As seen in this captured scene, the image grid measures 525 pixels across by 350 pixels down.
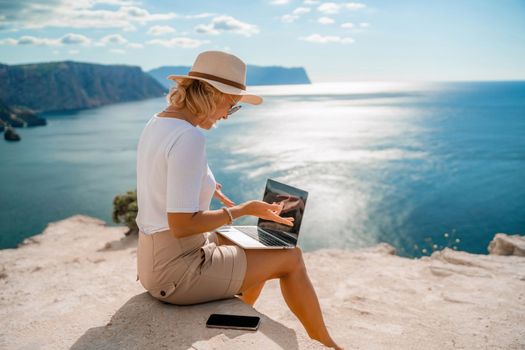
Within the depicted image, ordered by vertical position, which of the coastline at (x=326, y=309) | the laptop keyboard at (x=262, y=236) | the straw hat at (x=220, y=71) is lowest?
the coastline at (x=326, y=309)

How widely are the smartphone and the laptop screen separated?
2.67 ft

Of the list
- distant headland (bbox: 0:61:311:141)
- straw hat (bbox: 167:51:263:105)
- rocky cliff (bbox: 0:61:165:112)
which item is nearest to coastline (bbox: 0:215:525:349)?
straw hat (bbox: 167:51:263:105)

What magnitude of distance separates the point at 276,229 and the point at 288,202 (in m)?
0.35

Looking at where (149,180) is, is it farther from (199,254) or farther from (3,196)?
(3,196)

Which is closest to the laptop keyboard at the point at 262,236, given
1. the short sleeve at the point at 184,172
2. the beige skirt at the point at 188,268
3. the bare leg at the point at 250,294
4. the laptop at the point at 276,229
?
the laptop at the point at 276,229

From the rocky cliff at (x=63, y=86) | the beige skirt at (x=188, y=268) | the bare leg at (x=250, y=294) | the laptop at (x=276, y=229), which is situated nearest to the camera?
the beige skirt at (x=188, y=268)

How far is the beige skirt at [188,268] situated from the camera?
3.26 m

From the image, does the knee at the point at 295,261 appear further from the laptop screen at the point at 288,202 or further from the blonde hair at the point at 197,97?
the blonde hair at the point at 197,97

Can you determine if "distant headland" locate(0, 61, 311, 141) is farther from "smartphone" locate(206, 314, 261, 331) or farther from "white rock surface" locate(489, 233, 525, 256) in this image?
"smartphone" locate(206, 314, 261, 331)

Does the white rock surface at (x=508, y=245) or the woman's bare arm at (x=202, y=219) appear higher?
the woman's bare arm at (x=202, y=219)

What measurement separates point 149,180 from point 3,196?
1659 inches

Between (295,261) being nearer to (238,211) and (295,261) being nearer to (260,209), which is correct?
(260,209)

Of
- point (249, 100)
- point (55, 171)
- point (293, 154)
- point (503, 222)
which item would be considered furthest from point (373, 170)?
point (249, 100)

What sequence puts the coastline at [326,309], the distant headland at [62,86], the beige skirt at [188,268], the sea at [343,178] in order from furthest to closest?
the distant headland at [62,86]
the sea at [343,178]
the coastline at [326,309]
the beige skirt at [188,268]
